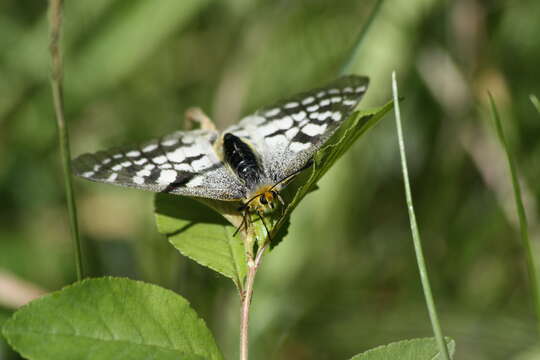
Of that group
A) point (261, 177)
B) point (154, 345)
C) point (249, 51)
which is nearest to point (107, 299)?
point (154, 345)

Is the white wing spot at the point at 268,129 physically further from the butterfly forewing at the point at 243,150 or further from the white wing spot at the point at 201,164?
the white wing spot at the point at 201,164

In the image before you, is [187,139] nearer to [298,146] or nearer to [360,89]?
[298,146]

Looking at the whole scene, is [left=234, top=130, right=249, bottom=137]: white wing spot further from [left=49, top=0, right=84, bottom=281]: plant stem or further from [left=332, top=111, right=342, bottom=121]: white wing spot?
[left=49, top=0, right=84, bottom=281]: plant stem

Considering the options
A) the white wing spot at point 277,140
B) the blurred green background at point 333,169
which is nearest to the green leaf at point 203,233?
the white wing spot at point 277,140

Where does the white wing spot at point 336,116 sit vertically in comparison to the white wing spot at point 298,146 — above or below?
above

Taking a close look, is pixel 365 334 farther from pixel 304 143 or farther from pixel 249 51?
pixel 249 51
